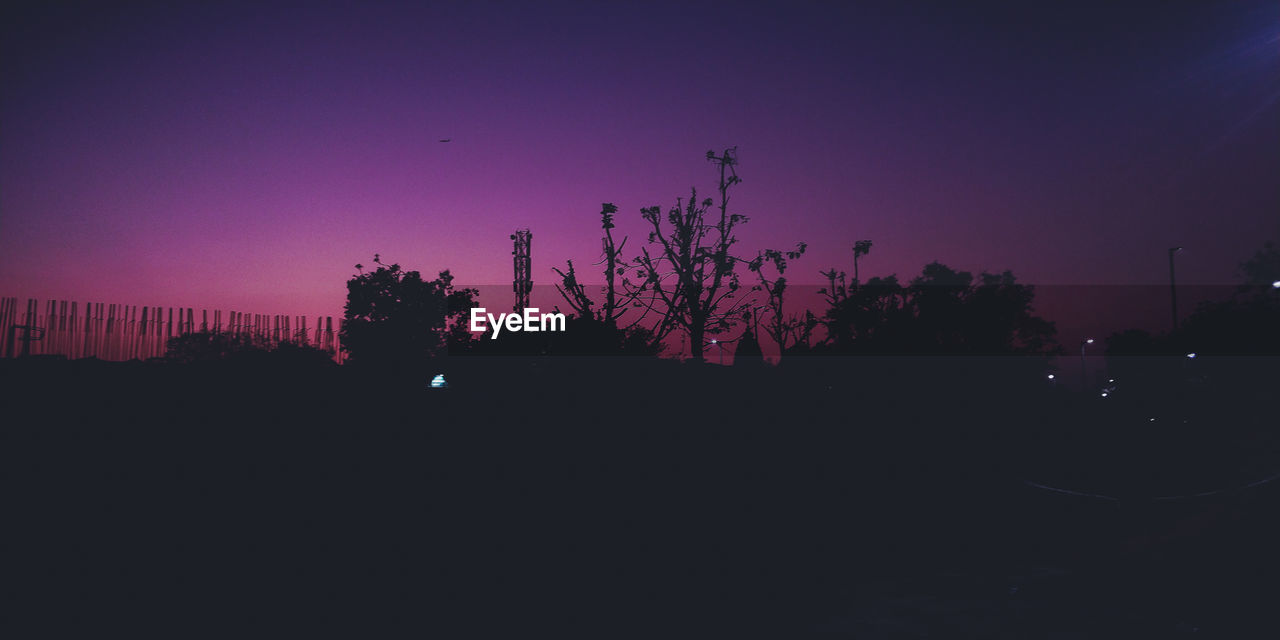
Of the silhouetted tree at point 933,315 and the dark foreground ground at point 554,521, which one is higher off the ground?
the silhouetted tree at point 933,315

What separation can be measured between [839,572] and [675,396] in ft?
22.4

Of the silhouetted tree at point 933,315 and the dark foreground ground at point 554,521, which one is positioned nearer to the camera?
the dark foreground ground at point 554,521

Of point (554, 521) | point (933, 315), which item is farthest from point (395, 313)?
point (554, 521)

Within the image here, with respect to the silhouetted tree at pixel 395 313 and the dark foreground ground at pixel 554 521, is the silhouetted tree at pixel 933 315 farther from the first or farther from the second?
the silhouetted tree at pixel 395 313

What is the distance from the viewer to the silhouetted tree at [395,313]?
165ft

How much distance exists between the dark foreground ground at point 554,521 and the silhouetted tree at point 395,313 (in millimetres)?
37342

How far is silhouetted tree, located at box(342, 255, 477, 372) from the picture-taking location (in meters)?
50.3

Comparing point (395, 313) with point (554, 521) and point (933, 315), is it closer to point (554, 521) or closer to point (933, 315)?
point (933, 315)

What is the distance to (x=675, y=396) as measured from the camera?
14883 millimetres

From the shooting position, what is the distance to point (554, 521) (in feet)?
33.6

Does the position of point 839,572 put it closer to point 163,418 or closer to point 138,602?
point 138,602

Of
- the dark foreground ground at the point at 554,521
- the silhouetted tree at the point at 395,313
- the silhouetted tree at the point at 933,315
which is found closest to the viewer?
the dark foreground ground at the point at 554,521

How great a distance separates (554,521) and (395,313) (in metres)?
44.3

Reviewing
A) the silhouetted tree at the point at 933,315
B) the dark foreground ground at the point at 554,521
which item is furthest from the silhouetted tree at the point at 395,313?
the dark foreground ground at the point at 554,521
